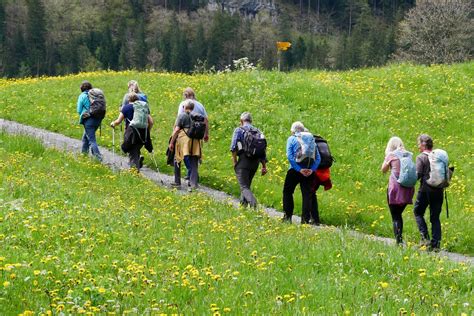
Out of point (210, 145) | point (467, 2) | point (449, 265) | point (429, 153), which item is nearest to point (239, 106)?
point (210, 145)

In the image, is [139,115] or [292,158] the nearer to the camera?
[292,158]

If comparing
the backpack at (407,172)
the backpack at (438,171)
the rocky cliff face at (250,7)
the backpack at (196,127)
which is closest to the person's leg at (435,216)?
the backpack at (438,171)

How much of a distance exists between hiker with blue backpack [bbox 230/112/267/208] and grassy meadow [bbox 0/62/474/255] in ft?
5.60

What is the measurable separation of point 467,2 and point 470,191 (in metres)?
58.3

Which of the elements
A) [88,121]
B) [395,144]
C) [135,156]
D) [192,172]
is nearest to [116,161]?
[88,121]

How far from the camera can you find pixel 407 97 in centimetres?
2141

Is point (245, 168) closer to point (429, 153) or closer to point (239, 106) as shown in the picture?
point (429, 153)

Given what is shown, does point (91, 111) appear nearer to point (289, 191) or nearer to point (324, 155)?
point (289, 191)

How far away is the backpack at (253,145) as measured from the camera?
41.9 ft

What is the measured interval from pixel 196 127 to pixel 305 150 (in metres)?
3.22

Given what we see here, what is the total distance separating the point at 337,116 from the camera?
19.6 m

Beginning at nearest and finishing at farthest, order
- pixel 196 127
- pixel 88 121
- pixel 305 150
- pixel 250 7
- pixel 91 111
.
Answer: pixel 305 150
pixel 196 127
pixel 91 111
pixel 88 121
pixel 250 7

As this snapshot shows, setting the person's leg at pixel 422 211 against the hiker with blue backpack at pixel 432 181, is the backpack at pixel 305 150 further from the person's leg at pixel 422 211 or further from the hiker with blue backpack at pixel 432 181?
the person's leg at pixel 422 211

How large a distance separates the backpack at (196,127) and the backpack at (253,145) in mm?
1630
